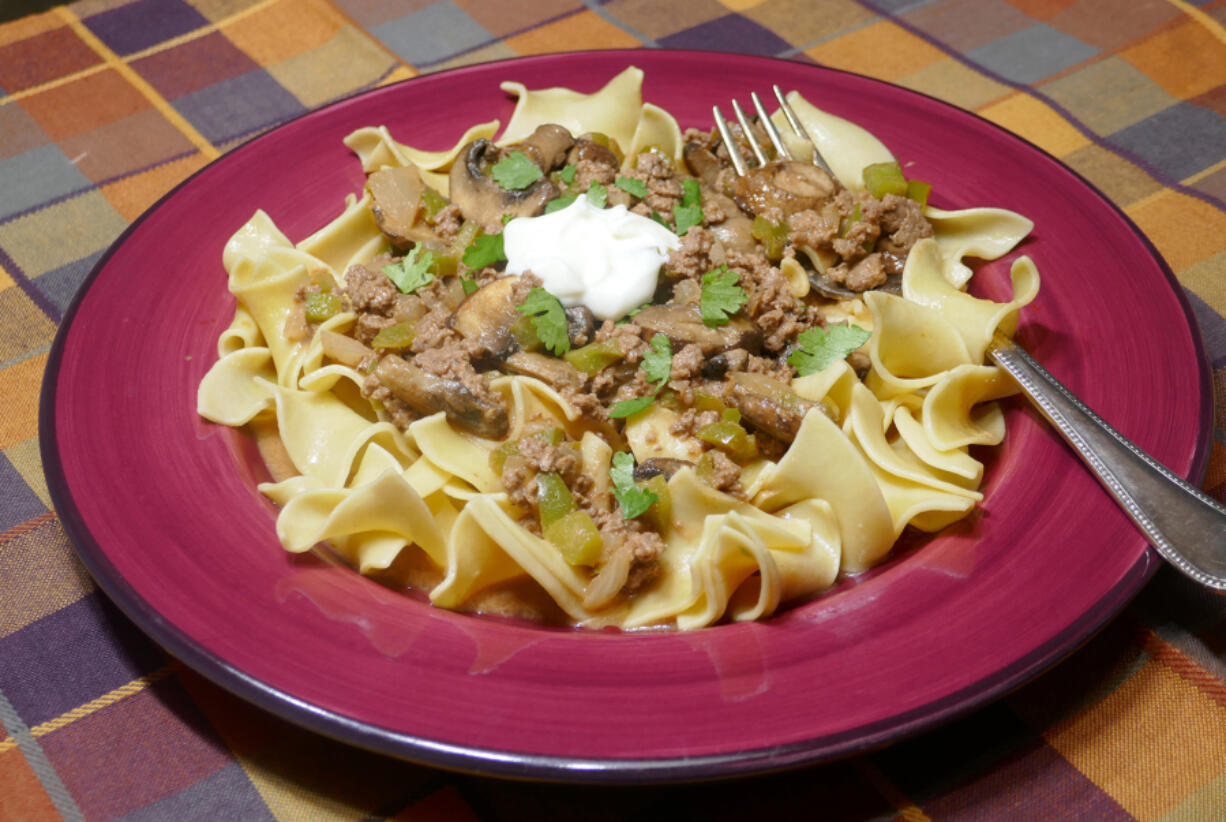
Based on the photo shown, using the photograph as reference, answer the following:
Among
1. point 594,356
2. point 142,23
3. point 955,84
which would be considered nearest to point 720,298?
point 594,356

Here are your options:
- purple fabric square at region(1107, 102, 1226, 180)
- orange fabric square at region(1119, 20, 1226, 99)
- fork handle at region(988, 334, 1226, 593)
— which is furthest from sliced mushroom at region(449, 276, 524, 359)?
orange fabric square at region(1119, 20, 1226, 99)

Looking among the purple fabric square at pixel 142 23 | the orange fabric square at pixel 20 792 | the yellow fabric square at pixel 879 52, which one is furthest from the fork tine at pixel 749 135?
the purple fabric square at pixel 142 23

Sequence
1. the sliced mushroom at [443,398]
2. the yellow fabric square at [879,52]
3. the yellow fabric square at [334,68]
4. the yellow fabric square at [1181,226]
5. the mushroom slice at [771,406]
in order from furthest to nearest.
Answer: the yellow fabric square at [879,52] < the yellow fabric square at [334,68] < the yellow fabric square at [1181,226] < the sliced mushroom at [443,398] < the mushroom slice at [771,406]

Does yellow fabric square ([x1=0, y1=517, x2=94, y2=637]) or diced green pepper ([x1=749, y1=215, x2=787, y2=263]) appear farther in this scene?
diced green pepper ([x1=749, y1=215, x2=787, y2=263])

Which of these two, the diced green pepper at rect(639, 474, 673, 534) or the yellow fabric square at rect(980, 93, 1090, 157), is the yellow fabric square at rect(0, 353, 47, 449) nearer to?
the diced green pepper at rect(639, 474, 673, 534)

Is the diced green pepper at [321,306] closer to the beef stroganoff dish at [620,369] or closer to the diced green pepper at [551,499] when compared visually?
the beef stroganoff dish at [620,369]

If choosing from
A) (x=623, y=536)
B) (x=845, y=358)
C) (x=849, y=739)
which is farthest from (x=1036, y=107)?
(x=849, y=739)

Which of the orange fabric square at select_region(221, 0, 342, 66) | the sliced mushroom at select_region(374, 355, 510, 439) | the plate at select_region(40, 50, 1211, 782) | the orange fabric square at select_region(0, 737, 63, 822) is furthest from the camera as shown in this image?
the orange fabric square at select_region(221, 0, 342, 66)
